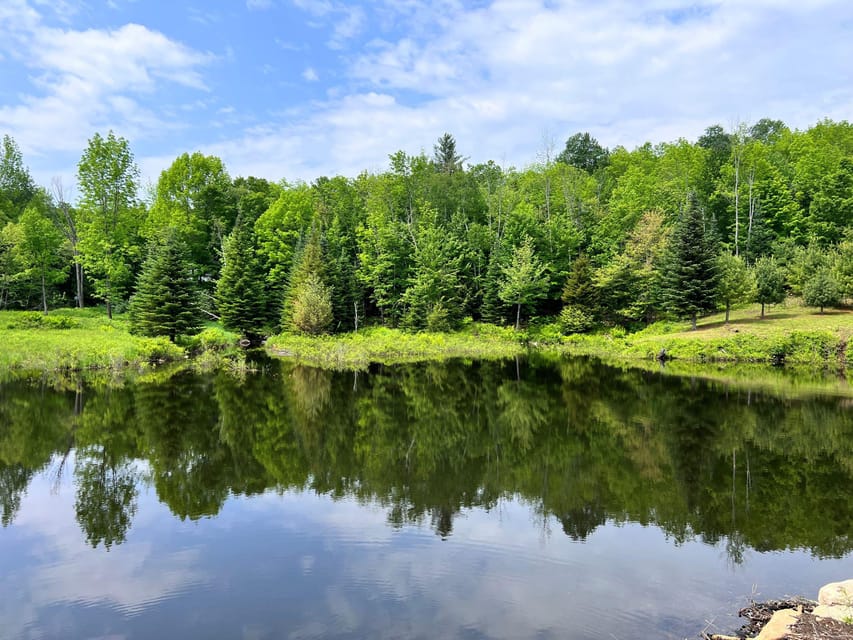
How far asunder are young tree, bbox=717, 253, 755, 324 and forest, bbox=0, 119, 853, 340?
11 cm

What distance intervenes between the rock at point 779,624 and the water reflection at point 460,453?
1859 millimetres

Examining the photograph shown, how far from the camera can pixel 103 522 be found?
29.8 feet

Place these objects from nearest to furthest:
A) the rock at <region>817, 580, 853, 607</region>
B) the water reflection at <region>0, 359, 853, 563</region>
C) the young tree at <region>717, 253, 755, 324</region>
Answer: the rock at <region>817, 580, 853, 607</region>, the water reflection at <region>0, 359, 853, 563</region>, the young tree at <region>717, 253, 755, 324</region>

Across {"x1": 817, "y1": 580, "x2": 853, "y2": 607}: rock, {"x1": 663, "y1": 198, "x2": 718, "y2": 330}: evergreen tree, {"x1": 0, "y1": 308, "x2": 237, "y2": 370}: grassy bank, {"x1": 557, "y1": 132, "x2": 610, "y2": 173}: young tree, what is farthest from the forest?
{"x1": 817, "y1": 580, "x2": 853, "y2": 607}: rock

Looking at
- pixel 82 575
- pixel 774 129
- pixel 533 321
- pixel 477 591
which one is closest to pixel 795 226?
pixel 533 321

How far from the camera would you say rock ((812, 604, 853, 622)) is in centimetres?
554

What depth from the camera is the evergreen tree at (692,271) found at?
3444cm

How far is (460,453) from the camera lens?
42.2ft

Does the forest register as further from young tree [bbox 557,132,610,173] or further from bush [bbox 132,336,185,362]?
young tree [bbox 557,132,610,173]

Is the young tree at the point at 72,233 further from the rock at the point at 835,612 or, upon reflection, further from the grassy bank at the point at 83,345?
the rock at the point at 835,612

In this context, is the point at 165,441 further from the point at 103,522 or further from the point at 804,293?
the point at 804,293

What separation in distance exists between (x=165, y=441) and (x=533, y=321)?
3414cm

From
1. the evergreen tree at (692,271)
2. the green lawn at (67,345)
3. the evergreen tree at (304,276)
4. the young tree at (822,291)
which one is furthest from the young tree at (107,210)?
the young tree at (822,291)

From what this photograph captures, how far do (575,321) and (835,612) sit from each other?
117 feet
